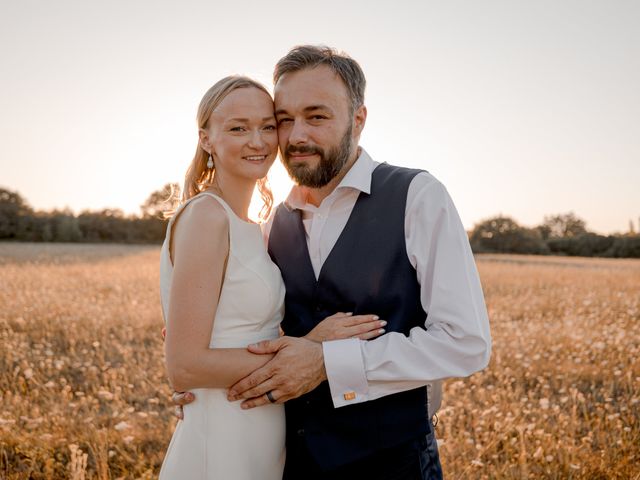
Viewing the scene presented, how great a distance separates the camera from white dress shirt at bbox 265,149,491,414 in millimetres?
2211

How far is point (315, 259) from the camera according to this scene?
2.57 meters

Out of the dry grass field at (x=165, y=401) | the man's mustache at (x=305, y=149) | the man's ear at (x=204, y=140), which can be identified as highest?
the man's ear at (x=204, y=140)

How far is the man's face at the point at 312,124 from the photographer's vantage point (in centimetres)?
270

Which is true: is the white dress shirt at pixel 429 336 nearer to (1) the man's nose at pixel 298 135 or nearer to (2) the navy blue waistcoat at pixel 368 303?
(2) the navy blue waistcoat at pixel 368 303

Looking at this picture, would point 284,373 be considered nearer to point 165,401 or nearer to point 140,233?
point 165,401

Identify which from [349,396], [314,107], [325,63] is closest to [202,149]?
[314,107]

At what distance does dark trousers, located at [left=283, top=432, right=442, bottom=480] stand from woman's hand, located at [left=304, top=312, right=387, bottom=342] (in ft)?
1.67

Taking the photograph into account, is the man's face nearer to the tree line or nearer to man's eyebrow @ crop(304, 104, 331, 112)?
man's eyebrow @ crop(304, 104, 331, 112)

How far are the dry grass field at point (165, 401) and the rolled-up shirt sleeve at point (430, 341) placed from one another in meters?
1.77

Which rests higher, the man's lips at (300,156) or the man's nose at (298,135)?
the man's nose at (298,135)

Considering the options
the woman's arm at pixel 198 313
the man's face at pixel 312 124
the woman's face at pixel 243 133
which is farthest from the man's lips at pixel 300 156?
the woman's arm at pixel 198 313

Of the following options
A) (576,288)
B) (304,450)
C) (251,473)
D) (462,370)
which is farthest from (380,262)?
(576,288)

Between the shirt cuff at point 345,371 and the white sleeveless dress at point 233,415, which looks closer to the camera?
the shirt cuff at point 345,371

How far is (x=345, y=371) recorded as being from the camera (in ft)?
7.32
